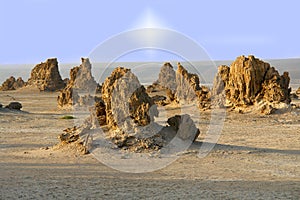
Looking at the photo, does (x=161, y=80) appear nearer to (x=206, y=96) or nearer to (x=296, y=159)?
(x=206, y=96)

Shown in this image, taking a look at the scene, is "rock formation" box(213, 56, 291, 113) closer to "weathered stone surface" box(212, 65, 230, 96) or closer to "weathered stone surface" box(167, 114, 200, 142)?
"weathered stone surface" box(212, 65, 230, 96)

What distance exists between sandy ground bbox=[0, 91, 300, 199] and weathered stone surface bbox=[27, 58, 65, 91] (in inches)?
1274

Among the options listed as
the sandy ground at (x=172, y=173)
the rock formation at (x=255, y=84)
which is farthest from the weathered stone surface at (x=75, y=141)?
the rock formation at (x=255, y=84)

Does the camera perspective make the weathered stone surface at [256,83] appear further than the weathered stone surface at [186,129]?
Yes

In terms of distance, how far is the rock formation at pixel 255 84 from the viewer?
1065 inches

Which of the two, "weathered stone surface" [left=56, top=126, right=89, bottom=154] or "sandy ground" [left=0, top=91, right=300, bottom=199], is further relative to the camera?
"weathered stone surface" [left=56, top=126, right=89, bottom=154]

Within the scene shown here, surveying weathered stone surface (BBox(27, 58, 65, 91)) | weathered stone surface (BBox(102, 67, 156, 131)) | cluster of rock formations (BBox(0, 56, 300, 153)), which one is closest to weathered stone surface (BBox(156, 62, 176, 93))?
cluster of rock formations (BBox(0, 56, 300, 153))

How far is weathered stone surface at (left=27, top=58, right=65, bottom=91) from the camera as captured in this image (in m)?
51.0

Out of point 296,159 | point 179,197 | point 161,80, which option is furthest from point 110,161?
point 161,80

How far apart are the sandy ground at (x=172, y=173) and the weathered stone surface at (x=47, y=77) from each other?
3237 centimetres

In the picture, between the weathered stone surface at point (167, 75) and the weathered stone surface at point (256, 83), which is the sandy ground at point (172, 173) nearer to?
the weathered stone surface at point (256, 83)

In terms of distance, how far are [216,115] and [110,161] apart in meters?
14.6

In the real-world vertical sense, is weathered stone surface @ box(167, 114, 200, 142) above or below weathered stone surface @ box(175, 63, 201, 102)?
below

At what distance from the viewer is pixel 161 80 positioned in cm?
4934
